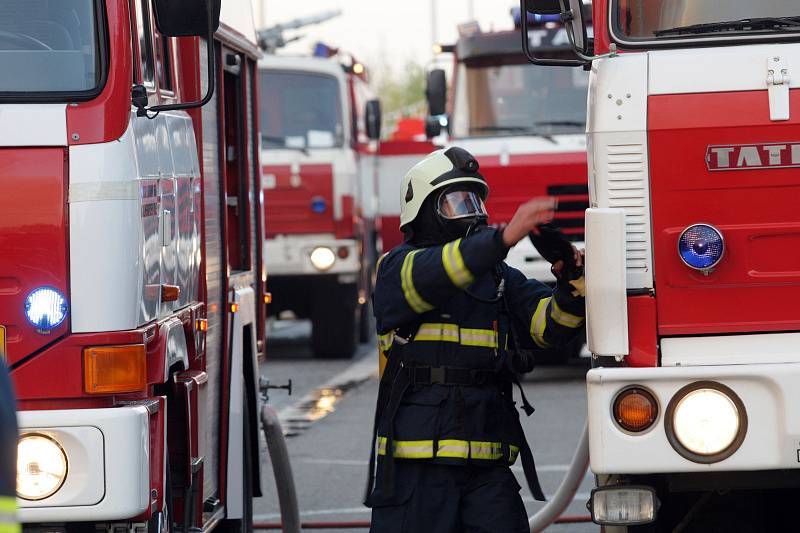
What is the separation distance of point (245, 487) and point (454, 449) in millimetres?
2531

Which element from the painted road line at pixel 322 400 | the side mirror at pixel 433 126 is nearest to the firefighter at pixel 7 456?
the painted road line at pixel 322 400

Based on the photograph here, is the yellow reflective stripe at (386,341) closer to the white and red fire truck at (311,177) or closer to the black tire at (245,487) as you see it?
the black tire at (245,487)

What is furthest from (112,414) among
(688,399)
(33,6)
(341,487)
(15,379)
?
(341,487)

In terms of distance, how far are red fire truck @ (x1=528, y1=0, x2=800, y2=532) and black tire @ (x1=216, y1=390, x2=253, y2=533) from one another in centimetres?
272

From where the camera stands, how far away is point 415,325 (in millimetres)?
5301

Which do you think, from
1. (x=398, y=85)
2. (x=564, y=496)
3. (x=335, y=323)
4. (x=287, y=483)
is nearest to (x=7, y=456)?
(x=564, y=496)

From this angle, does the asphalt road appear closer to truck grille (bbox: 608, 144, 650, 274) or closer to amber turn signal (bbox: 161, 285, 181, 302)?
amber turn signal (bbox: 161, 285, 181, 302)

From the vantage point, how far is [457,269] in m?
5.01

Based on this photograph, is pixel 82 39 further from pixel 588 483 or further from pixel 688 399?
pixel 588 483

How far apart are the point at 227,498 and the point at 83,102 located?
244 centimetres

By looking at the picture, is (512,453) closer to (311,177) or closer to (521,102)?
(521,102)

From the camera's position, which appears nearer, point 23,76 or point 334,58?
point 23,76

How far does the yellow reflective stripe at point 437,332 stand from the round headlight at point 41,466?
1189 mm

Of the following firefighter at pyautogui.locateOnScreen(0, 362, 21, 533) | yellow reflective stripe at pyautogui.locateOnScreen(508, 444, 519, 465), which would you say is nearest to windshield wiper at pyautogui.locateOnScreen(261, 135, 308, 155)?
yellow reflective stripe at pyautogui.locateOnScreen(508, 444, 519, 465)
